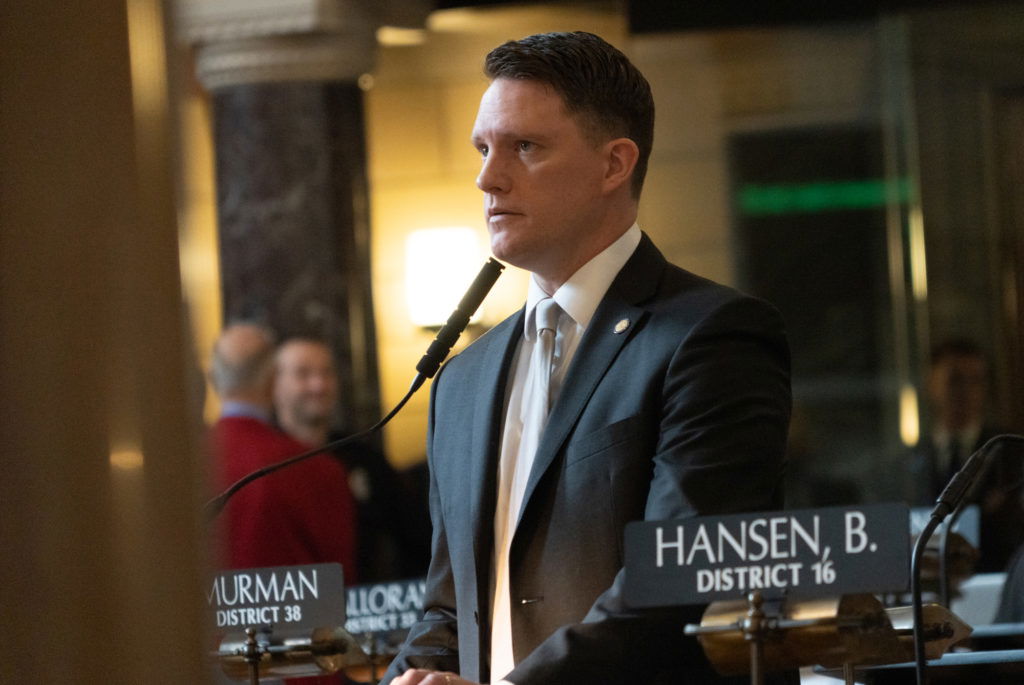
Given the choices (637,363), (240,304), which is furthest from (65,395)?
(240,304)

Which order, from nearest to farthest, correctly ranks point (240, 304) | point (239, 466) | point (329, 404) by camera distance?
point (239, 466), point (329, 404), point (240, 304)

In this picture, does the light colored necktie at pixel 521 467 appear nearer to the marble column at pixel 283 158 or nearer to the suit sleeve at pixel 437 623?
the suit sleeve at pixel 437 623

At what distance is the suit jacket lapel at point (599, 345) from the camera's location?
2080 millimetres

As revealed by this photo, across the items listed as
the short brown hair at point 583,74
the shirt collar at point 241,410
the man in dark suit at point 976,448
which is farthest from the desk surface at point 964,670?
the man in dark suit at point 976,448

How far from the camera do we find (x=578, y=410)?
2096 mm

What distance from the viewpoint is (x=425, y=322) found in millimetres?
7555

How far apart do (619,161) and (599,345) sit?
0.94 feet

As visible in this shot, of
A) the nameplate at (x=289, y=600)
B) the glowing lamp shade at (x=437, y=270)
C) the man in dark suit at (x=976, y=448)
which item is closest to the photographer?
the nameplate at (x=289, y=600)

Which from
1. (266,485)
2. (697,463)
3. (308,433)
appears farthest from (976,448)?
(697,463)

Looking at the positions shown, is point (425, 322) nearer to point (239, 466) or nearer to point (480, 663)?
point (239, 466)

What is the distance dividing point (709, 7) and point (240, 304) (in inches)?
89.8

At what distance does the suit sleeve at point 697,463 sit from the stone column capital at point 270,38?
496cm

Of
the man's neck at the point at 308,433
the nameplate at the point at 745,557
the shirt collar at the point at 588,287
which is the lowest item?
the nameplate at the point at 745,557

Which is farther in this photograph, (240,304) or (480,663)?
Answer: (240,304)
